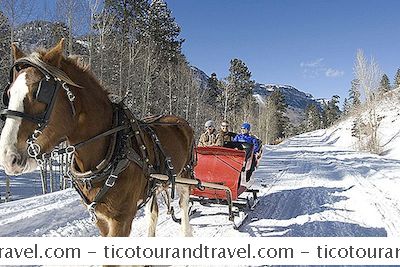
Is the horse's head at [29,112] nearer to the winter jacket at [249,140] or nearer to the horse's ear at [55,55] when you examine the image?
the horse's ear at [55,55]

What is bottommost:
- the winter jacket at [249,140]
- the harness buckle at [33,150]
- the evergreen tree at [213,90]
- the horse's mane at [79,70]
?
the harness buckle at [33,150]

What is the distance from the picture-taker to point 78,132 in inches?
104

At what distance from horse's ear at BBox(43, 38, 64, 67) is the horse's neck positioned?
1.05ft

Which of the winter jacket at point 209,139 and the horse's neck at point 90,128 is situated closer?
the horse's neck at point 90,128

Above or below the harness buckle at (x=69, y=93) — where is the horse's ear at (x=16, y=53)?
above

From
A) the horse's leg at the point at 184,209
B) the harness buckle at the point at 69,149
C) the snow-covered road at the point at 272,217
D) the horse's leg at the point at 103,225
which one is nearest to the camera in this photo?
the harness buckle at the point at 69,149

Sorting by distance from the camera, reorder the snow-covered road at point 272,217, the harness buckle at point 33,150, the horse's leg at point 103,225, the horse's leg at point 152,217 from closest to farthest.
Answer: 1. the harness buckle at point 33,150
2. the horse's leg at point 103,225
3. the horse's leg at point 152,217
4. the snow-covered road at point 272,217

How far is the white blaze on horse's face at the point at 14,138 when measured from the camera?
79.8 inches

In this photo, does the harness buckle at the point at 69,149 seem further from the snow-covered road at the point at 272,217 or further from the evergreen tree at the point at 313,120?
the evergreen tree at the point at 313,120

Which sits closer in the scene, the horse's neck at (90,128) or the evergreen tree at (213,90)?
the horse's neck at (90,128)

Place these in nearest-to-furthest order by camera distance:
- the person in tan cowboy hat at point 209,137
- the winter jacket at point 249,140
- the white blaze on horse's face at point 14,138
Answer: the white blaze on horse's face at point 14,138 < the person in tan cowboy hat at point 209,137 < the winter jacket at point 249,140

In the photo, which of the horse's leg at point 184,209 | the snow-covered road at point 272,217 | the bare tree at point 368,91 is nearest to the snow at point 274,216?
the snow-covered road at point 272,217

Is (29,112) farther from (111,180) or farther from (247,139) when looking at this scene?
(247,139)

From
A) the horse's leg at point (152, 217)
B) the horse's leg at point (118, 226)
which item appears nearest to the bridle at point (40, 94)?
the horse's leg at point (118, 226)
